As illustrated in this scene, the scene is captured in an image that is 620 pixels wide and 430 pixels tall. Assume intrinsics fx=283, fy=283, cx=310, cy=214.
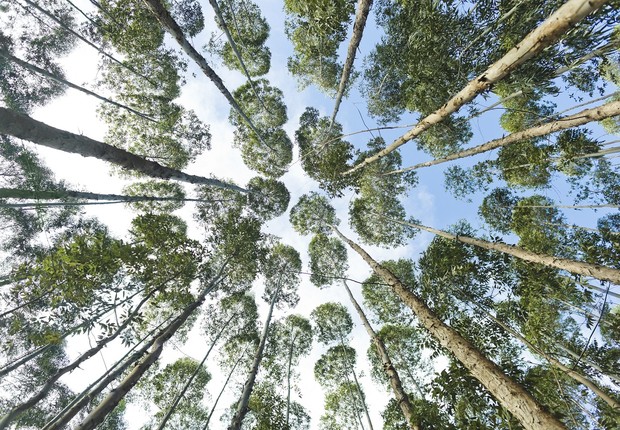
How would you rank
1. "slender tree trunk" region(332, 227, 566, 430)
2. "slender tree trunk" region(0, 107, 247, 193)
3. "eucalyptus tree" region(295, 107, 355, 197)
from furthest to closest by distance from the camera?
"eucalyptus tree" region(295, 107, 355, 197) < "slender tree trunk" region(0, 107, 247, 193) < "slender tree trunk" region(332, 227, 566, 430)

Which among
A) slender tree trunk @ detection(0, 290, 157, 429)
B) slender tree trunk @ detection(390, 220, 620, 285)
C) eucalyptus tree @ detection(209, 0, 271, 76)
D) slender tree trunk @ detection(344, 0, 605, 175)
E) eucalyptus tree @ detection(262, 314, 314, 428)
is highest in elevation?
eucalyptus tree @ detection(209, 0, 271, 76)

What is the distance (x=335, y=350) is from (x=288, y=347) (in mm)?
2948

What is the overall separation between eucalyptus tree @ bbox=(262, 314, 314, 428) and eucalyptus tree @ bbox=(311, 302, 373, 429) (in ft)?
2.90

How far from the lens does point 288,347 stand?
17797 mm

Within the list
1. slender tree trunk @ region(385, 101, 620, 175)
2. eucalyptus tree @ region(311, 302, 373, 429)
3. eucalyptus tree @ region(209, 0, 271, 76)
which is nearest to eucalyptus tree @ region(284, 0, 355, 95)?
eucalyptus tree @ region(209, 0, 271, 76)

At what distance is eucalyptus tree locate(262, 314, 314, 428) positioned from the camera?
50.3 ft

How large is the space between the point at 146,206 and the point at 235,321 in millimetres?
8033

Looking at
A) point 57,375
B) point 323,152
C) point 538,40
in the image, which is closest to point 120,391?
point 57,375

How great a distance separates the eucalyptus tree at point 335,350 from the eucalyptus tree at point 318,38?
13.8 meters

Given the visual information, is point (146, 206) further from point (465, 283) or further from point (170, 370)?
point (465, 283)

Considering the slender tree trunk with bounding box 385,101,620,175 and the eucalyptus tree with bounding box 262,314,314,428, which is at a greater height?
the eucalyptus tree with bounding box 262,314,314,428

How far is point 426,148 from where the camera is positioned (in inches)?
591

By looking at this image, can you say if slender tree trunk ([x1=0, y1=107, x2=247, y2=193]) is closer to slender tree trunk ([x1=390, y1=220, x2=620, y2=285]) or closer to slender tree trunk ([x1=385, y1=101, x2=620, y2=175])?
slender tree trunk ([x1=385, y1=101, x2=620, y2=175])

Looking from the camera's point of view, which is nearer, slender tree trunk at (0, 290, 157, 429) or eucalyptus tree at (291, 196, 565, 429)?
eucalyptus tree at (291, 196, 565, 429)
